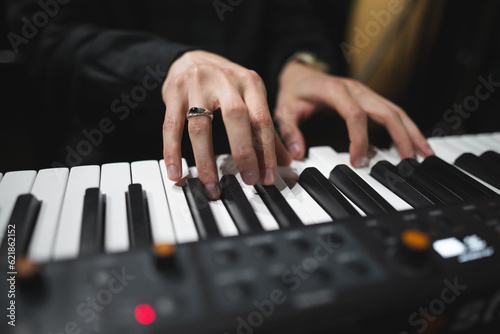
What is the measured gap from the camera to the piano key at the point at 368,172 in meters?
0.60

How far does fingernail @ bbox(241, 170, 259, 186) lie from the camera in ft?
1.97

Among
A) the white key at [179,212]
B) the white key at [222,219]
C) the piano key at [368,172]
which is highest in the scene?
the piano key at [368,172]

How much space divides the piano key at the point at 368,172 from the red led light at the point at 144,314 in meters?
0.42

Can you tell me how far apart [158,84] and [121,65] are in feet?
0.55

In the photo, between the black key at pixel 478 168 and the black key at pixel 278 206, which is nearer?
the black key at pixel 278 206

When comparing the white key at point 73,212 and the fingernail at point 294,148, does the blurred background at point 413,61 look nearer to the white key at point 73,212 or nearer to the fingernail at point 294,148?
the fingernail at point 294,148

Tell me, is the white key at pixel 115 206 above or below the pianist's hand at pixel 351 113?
below

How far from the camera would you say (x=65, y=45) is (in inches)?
41.5

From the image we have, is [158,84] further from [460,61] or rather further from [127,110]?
[460,61]

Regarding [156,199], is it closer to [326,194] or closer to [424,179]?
[326,194]

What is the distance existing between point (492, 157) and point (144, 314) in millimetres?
778

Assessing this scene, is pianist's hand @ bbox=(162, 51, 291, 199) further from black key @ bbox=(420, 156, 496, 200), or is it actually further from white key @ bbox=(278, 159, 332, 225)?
black key @ bbox=(420, 156, 496, 200)

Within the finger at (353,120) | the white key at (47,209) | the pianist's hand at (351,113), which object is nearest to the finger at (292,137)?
the pianist's hand at (351,113)

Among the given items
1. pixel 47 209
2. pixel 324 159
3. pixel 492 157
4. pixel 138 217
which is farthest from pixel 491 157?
pixel 47 209
